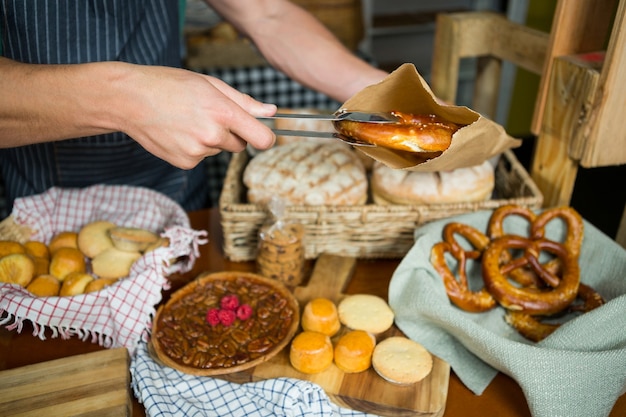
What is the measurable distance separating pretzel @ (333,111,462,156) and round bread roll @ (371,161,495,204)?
348 millimetres

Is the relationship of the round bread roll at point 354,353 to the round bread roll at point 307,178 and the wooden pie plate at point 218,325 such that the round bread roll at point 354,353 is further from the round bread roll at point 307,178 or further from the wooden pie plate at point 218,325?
the round bread roll at point 307,178

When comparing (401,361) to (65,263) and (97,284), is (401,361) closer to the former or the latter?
(97,284)

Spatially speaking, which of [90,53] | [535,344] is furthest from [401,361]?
[90,53]

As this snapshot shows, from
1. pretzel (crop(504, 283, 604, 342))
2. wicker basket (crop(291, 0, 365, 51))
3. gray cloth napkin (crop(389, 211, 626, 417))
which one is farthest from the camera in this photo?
wicker basket (crop(291, 0, 365, 51))

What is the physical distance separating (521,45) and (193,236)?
1245mm

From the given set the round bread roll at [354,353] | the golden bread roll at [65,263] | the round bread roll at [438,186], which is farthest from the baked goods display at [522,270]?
the golden bread roll at [65,263]

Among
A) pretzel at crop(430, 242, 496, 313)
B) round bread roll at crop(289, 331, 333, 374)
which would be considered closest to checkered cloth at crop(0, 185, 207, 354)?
round bread roll at crop(289, 331, 333, 374)

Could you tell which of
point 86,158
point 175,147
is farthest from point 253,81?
point 175,147

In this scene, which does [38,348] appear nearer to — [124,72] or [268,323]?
[268,323]

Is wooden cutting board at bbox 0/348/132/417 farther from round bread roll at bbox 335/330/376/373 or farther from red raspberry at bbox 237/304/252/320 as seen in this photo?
round bread roll at bbox 335/330/376/373

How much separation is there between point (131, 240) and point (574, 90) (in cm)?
128

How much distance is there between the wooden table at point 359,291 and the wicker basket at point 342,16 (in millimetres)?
2393

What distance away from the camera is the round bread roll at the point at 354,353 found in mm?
1204

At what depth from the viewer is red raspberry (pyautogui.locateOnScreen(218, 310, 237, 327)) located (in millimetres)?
1295
